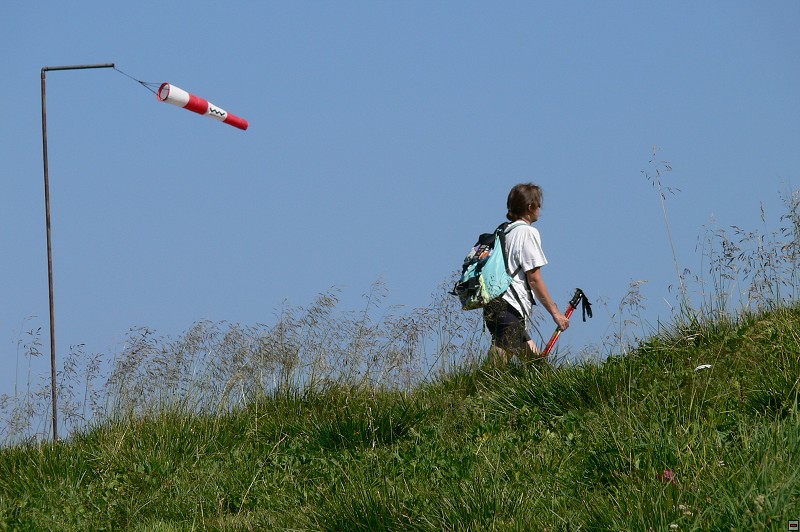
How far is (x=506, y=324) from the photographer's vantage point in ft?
27.0

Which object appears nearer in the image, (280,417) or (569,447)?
(569,447)

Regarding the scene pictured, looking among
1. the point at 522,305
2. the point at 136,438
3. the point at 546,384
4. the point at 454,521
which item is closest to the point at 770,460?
the point at 454,521

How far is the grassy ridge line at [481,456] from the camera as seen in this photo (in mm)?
3990

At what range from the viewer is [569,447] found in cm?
560

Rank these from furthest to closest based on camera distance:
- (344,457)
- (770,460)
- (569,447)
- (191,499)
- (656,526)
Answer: (344,457) < (191,499) < (569,447) < (770,460) < (656,526)

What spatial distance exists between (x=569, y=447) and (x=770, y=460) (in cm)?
178

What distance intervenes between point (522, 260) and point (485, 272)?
35 cm

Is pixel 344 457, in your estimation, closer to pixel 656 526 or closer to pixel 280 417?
pixel 280 417

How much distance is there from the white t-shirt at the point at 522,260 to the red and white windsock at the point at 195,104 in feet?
10.1

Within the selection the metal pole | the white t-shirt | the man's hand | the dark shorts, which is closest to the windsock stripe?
the metal pole

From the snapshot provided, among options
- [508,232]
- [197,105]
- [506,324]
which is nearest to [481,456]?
[506,324]

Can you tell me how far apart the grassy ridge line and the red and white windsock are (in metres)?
2.89

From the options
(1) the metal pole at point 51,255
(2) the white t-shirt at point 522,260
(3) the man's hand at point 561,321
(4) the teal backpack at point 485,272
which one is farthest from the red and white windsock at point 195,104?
(3) the man's hand at point 561,321

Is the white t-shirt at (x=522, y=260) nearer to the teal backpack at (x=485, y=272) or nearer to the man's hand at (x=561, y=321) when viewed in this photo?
the teal backpack at (x=485, y=272)
